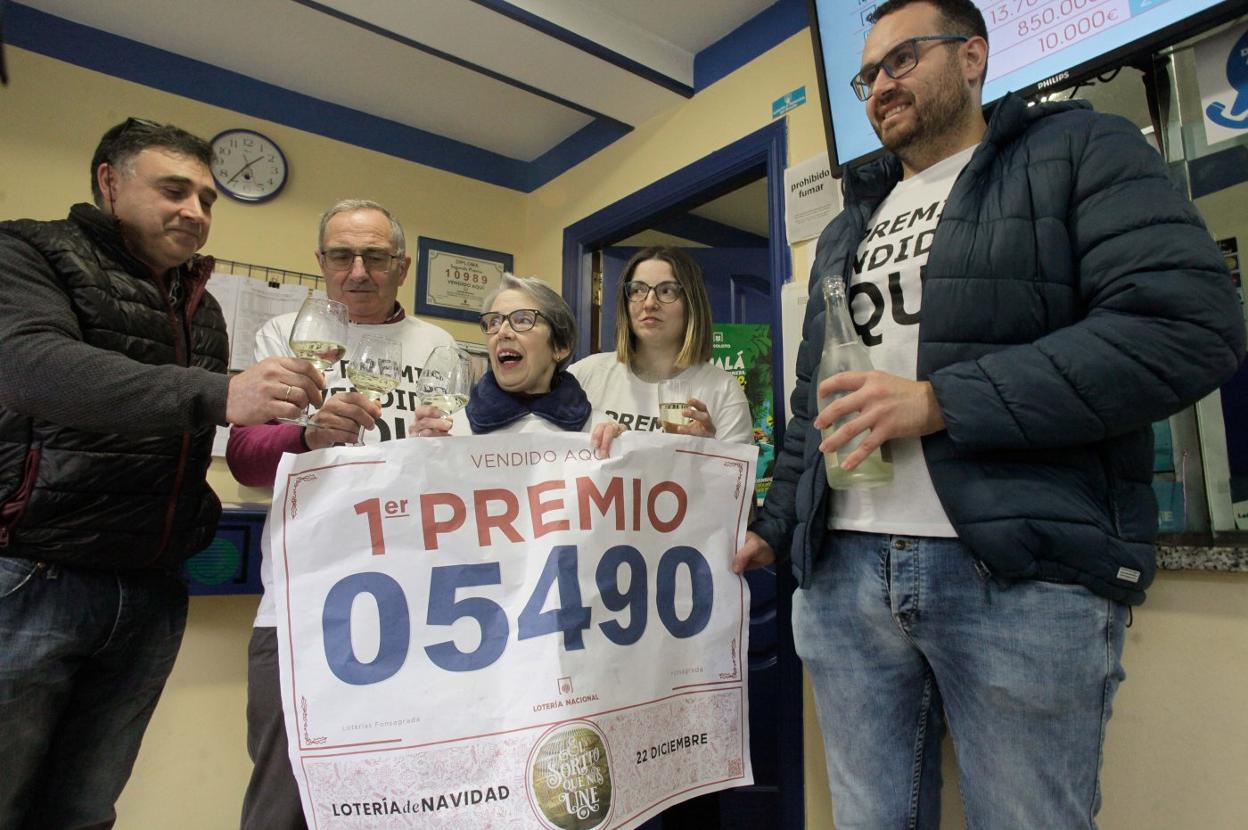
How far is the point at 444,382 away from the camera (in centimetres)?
141

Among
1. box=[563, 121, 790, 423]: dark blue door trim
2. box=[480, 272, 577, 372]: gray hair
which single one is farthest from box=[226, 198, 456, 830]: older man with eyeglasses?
box=[563, 121, 790, 423]: dark blue door trim

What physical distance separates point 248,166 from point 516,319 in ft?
6.10

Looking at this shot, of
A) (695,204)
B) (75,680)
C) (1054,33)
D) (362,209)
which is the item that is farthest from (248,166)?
(1054,33)

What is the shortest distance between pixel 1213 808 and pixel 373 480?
1.54 m

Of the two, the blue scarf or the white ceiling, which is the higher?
the white ceiling

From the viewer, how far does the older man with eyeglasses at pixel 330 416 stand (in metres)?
1.31

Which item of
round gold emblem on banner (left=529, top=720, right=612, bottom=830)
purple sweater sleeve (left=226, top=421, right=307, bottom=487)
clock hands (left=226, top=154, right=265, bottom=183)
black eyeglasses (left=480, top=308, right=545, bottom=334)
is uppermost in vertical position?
clock hands (left=226, top=154, right=265, bottom=183)

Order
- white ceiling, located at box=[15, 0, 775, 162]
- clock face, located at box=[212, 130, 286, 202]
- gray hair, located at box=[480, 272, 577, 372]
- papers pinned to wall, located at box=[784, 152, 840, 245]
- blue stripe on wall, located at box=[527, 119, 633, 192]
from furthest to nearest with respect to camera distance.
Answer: blue stripe on wall, located at box=[527, 119, 633, 192] → clock face, located at box=[212, 130, 286, 202] → white ceiling, located at box=[15, 0, 775, 162] → papers pinned to wall, located at box=[784, 152, 840, 245] → gray hair, located at box=[480, 272, 577, 372]

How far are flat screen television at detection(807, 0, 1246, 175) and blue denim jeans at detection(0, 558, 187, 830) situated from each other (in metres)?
1.93

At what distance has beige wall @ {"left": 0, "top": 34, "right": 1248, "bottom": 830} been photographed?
1321mm

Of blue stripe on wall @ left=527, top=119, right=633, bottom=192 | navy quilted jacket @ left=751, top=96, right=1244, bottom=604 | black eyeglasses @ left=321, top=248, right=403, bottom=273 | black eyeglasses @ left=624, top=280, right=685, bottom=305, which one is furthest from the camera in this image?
blue stripe on wall @ left=527, top=119, right=633, bottom=192

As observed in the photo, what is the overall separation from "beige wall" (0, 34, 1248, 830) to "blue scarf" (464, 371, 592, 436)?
3.39 ft

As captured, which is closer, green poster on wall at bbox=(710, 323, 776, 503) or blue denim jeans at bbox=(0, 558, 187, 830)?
blue denim jeans at bbox=(0, 558, 187, 830)

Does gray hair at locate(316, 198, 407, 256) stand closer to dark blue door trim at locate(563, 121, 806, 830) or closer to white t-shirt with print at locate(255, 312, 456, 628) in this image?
white t-shirt with print at locate(255, 312, 456, 628)
